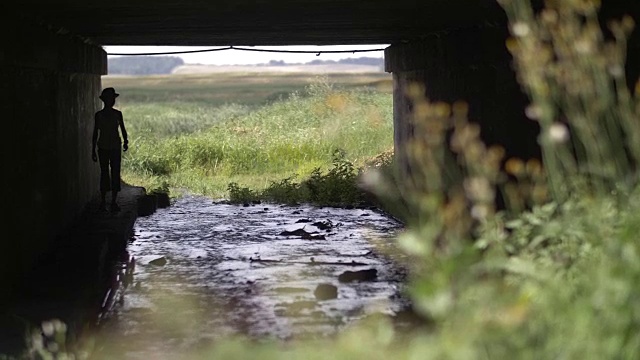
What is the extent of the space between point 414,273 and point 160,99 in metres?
64.6

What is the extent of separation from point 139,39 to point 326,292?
26.9ft

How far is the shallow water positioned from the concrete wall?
39.5 inches

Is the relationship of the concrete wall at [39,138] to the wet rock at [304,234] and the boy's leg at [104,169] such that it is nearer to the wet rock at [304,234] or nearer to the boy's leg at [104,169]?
the boy's leg at [104,169]

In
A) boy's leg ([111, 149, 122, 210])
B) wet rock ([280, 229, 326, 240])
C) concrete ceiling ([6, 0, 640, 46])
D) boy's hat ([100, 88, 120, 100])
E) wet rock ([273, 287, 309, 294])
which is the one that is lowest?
wet rock ([273, 287, 309, 294])

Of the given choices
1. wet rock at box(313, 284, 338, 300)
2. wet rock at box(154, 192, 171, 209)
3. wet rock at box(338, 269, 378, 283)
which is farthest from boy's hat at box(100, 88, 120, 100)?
wet rock at box(313, 284, 338, 300)

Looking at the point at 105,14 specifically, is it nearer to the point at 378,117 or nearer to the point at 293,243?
the point at 293,243

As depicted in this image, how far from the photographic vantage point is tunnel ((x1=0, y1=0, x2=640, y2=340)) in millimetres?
10219

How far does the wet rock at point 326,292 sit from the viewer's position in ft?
32.8

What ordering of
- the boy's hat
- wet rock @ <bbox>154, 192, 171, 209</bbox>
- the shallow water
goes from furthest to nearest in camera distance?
wet rock @ <bbox>154, 192, 171, 209</bbox> < the boy's hat < the shallow water

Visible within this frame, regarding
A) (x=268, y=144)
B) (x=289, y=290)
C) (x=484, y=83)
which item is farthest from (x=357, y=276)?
(x=268, y=144)

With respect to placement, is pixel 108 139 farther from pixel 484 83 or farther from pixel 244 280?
pixel 484 83

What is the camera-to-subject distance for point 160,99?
74.6 metres

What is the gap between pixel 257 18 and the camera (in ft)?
42.7

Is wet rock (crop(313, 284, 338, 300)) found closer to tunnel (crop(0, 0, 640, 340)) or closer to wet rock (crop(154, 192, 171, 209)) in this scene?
tunnel (crop(0, 0, 640, 340))
